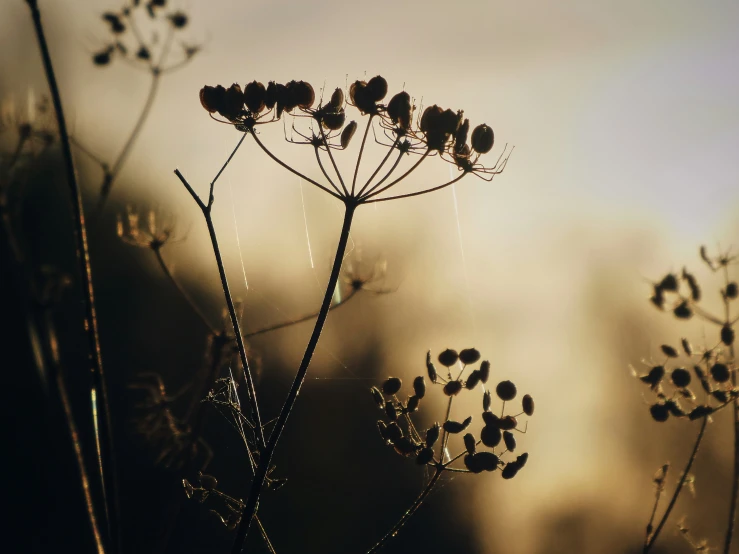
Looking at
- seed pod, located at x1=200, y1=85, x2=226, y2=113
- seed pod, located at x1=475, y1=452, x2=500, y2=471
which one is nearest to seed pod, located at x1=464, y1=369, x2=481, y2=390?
seed pod, located at x1=475, y1=452, x2=500, y2=471

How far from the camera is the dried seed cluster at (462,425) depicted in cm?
185

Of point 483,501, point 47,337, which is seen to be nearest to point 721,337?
point 47,337

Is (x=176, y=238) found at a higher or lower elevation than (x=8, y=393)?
higher

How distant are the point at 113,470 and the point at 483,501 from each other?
607 cm

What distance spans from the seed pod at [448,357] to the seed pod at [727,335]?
39.0 inches

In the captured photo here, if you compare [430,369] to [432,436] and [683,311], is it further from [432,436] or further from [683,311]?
[683,311]

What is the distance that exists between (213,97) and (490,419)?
4.25 feet

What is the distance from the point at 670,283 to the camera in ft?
8.16

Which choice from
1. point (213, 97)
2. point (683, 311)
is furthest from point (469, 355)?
point (213, 97)

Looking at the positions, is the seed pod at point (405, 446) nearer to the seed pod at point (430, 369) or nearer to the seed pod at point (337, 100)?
the seed pod at point (430, 369)

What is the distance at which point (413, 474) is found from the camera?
9625mm

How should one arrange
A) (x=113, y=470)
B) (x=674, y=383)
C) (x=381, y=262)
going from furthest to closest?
(x=381, y=262), (x=674, y=383), (x=113, y=470)

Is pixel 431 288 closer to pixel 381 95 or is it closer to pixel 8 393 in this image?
pixel 381 95

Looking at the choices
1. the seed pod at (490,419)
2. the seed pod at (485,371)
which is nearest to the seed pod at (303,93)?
the seed pod at (485,371)
